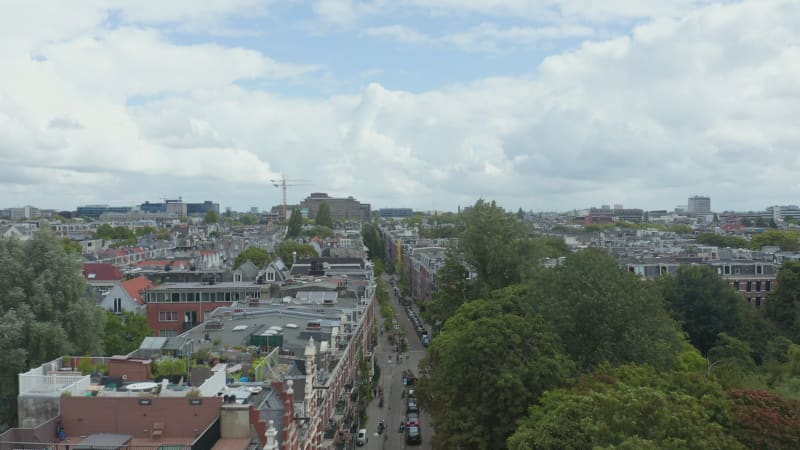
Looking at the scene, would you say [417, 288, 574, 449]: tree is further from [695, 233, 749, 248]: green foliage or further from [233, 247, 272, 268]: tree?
[695, 233, 749, 248]: green foliage

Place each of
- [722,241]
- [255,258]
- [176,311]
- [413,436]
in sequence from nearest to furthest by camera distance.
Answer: [413,436] < [176,311] < [255,258] < [722,241]

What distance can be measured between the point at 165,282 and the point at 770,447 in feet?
235

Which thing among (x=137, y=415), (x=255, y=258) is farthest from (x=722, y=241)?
(x=137, y=415)

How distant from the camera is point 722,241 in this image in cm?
15150

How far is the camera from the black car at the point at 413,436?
5025 centimetres

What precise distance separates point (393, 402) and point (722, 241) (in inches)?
4696

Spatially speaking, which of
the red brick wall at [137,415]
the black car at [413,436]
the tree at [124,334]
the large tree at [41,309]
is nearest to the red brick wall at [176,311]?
the tree at [124,334]

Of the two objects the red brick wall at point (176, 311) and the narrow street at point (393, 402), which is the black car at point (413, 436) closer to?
the narrow street at point (393, 402)

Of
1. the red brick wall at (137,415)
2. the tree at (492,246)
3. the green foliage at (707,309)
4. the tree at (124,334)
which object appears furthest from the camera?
the green foliage at (707,309)

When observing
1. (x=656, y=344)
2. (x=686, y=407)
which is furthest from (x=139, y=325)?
(x=686, y=407)

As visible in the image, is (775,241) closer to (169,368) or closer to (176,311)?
(176,311)

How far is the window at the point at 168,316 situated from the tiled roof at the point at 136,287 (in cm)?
353

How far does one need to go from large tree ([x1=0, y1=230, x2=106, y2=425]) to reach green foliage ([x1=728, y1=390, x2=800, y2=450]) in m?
36.5

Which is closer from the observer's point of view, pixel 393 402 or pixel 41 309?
pixel 41 309
